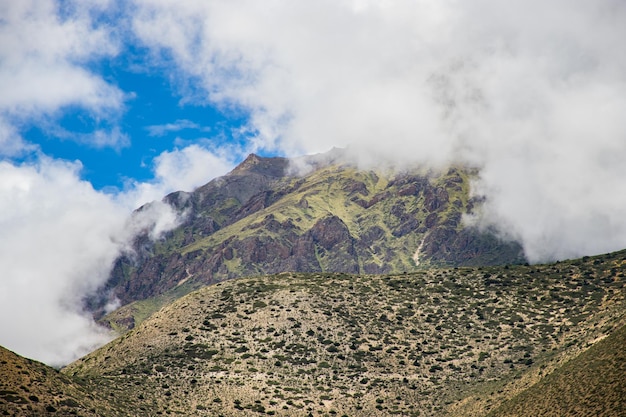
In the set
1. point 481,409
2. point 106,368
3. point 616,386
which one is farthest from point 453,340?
point 106,368

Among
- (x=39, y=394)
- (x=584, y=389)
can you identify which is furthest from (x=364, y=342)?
(x=39, y=394)

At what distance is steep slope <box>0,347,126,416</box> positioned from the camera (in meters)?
87.7

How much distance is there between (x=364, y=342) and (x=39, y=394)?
236 ft

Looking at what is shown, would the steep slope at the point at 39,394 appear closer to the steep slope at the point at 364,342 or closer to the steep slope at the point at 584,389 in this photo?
the steep slope at the point at 364,342

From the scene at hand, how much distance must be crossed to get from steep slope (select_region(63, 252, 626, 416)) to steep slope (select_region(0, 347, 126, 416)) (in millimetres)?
7607

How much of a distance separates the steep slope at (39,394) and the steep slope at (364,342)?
761 cm

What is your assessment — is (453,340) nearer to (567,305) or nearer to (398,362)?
(398,362)

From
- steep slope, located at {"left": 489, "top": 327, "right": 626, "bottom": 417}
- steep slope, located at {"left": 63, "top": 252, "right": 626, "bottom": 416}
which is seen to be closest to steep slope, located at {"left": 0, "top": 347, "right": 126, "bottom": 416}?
steep slope, located at {"left": 63, "top": 252, "right": 626, "bottom": 416}

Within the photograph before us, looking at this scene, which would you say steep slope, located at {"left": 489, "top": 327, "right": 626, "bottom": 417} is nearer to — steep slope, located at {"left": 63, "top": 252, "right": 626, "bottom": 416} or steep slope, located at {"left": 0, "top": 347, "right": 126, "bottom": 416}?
steep slope, located at {"left": 63, "top": 252, "right": 626, "bottom": 416}

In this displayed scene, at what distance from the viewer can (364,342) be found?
142375mm

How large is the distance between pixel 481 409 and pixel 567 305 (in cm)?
5070

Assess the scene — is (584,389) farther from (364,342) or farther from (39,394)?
(39,394)

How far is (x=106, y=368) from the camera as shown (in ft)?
435

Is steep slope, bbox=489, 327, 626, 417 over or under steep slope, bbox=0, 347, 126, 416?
under
